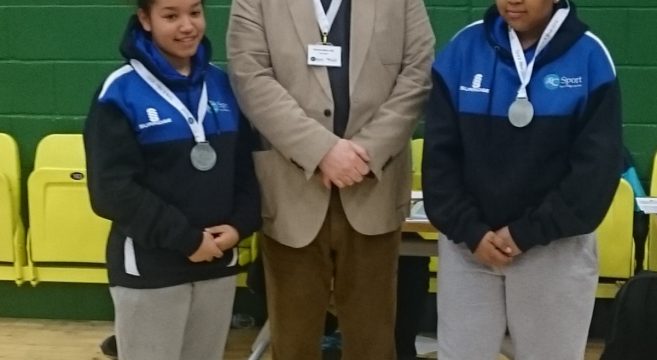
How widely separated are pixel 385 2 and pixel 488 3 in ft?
4.28

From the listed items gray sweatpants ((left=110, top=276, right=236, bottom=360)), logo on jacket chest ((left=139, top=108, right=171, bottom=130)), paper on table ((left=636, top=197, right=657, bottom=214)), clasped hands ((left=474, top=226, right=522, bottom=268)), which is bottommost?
gray sweatpants ((left=110, top=276, right=236, bottom=360))

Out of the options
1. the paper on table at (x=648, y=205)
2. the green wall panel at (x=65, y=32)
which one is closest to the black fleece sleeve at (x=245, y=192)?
the paper on table at (x=648, y=205)

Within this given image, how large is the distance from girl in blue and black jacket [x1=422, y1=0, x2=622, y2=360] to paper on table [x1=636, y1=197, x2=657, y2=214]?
3.02 ft

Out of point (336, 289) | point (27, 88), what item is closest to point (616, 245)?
point (336, 289)

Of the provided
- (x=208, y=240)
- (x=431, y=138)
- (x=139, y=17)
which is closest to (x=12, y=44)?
(x=139, y=17)

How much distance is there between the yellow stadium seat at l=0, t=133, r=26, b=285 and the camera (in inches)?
141

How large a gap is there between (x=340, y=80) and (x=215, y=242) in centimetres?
55

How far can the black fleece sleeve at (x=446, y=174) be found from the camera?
2.05 m

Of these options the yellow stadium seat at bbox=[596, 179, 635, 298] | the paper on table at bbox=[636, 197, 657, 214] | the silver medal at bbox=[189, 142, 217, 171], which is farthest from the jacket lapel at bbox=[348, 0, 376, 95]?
the yellow stadium seat at bbox=[596, 179, 635, 298]

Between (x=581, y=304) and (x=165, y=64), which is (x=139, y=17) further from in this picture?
(x=581, y=304)

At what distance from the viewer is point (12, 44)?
368 cm

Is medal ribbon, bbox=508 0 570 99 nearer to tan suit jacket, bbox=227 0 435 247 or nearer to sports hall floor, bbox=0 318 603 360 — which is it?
tan suit jacket, bbox=227 0 435 247

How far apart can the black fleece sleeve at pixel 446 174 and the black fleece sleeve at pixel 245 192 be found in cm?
47

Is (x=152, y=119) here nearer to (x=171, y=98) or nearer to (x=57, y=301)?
(x=171, y=98)
